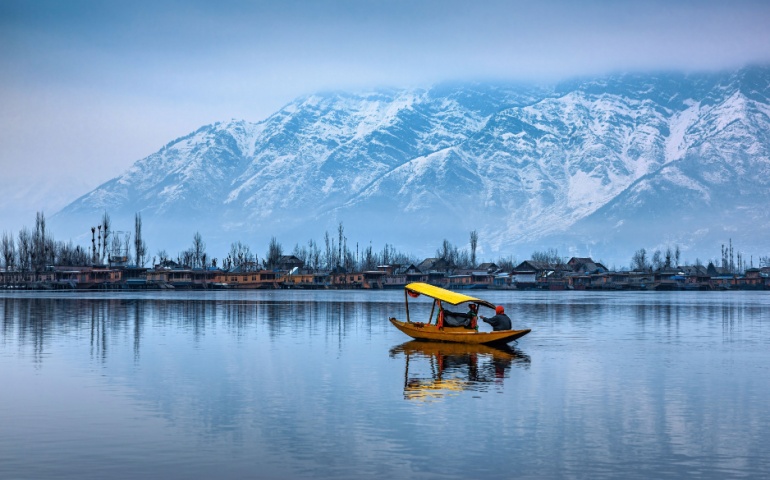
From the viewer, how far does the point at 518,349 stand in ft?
216

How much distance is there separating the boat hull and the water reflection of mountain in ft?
1.49

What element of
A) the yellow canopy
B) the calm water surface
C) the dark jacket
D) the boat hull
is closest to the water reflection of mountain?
the calm water surface

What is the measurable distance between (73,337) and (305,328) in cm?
2077

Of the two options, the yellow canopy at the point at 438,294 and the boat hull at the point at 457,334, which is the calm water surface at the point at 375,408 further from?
the yellow canopy at the point at 438,294

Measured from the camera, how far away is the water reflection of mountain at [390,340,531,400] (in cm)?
4584

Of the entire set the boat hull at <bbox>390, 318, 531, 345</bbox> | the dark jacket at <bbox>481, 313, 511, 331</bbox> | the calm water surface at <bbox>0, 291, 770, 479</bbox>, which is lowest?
the calm water surface at <bbox>0, 291, 770, 479</bbox>

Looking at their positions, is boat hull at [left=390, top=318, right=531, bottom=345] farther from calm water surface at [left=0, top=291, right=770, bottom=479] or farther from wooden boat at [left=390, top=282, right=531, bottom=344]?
calm water surface at [left=0, top=291, right=770, bottom=479]

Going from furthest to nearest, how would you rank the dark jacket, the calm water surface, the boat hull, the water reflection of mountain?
the dark jacket → the boat hull → the water reflection of mountain → the calm water surface

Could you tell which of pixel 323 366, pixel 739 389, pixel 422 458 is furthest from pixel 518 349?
pixel 422 458

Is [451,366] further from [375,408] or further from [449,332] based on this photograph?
[375,408]

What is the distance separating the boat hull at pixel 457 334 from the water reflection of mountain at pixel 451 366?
456 millimetres

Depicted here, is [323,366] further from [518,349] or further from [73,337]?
[73,337]

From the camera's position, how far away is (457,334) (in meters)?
66.0

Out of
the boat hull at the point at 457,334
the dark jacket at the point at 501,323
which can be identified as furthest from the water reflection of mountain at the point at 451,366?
the dark jacket at the point at 501,323
